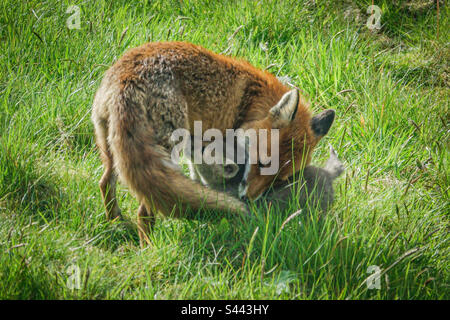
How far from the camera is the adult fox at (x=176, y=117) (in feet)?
11.1

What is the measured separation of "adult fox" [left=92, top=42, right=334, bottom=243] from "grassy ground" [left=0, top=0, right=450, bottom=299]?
339 mm

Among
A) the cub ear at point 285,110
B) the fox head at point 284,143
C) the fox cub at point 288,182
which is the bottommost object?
the fox cub at point 288,182

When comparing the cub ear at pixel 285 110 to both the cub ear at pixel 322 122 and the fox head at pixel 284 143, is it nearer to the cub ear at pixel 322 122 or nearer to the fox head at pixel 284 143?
the fox head at pixel 284 143

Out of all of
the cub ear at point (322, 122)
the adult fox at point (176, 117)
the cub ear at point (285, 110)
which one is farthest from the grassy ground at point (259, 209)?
the cub ear at point (285, 110)

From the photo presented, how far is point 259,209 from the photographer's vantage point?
377 centimetres

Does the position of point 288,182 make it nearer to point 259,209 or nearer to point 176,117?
point 259,209

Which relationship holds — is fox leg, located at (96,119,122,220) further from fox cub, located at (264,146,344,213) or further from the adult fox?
fox cub, located at (264,146,344,213)

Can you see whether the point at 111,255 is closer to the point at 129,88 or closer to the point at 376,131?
the point at 129,88

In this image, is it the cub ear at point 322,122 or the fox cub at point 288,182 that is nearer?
the fox cub at point 288,182

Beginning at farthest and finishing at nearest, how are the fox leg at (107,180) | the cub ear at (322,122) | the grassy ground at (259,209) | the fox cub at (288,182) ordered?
the cub ear at (322,122)
the fox cub at (288,182)
the fox leg at (107,180)
the grassy ground at (259,209)

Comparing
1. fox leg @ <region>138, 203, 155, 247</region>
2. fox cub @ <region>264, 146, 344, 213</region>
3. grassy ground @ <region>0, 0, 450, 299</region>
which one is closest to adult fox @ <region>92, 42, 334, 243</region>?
fox leg @ <region>138, 203, 155, 247</region>

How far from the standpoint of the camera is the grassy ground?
319 cm
